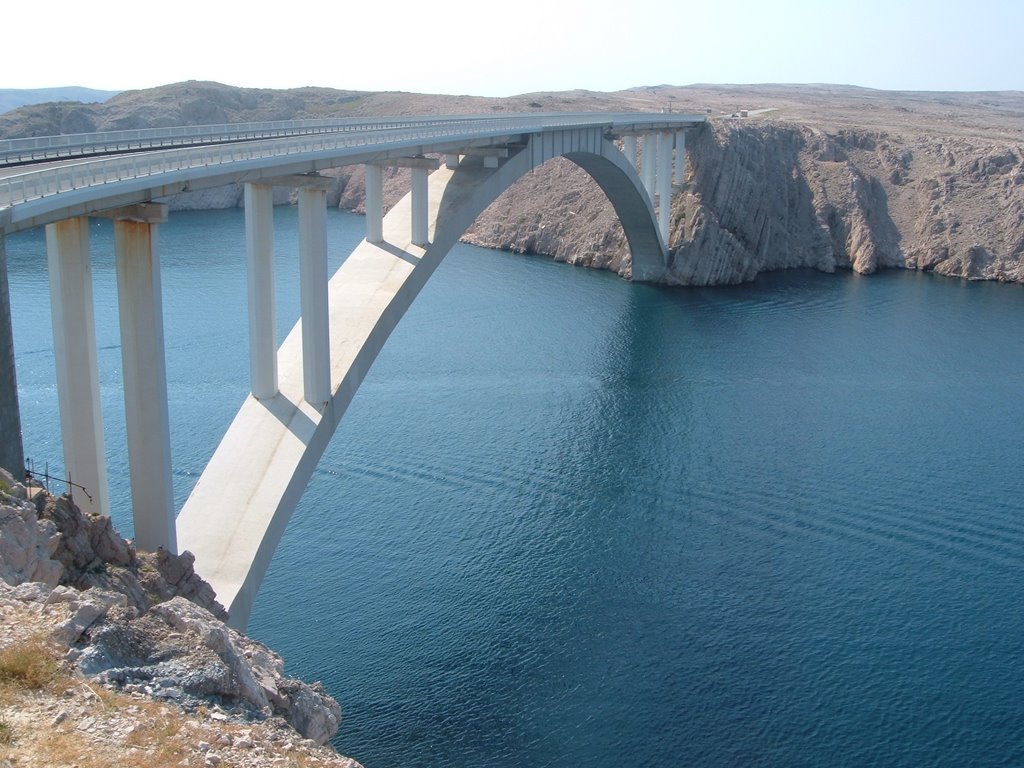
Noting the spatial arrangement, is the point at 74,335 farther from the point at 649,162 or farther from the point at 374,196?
the point at 649,162

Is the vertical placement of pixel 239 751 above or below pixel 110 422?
above

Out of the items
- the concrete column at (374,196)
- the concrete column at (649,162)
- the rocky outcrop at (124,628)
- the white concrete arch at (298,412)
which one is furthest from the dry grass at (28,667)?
the concrete column at (649,162)

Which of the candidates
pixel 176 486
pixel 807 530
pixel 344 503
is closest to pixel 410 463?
pixel 344 503

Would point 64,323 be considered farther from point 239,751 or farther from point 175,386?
point 175,386

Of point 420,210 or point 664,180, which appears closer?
point 420,210

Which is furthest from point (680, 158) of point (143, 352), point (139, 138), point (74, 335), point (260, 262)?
point (74, 335)

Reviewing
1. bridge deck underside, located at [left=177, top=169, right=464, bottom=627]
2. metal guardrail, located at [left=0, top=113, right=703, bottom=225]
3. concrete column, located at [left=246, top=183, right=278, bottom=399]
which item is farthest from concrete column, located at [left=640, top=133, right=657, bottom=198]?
concrete column, located at [left=246, top=183, right=278, bottom=399]

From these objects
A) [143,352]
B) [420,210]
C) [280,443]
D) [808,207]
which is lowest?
[280,443]
